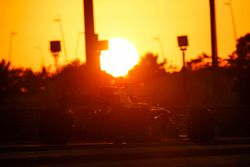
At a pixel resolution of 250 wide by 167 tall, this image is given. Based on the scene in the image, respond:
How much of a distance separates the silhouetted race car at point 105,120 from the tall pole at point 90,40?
2.80m

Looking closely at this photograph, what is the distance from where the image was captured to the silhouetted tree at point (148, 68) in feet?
424

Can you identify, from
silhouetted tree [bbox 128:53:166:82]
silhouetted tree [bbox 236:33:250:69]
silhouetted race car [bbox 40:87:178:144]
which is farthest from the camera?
silhouetted tree [bbox 128:53:166:82]

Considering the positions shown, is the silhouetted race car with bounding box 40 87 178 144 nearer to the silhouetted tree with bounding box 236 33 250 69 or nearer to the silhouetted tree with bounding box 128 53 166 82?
the silhouetted tree with bounding box 236 33 250 69

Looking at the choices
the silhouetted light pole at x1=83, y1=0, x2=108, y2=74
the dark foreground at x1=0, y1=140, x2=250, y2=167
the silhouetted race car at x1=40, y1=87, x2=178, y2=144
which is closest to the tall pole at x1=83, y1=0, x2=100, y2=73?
the silhouetted light pole at x1=83, y1=0, x2=108, y2=74

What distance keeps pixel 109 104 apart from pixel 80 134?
3.92 feet

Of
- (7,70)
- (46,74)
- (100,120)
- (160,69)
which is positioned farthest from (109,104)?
(160,69)

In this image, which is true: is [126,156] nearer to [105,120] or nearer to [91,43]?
[105,120]

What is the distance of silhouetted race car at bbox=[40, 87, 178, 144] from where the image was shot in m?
23.9

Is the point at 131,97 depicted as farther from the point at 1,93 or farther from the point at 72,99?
the point at 1,93

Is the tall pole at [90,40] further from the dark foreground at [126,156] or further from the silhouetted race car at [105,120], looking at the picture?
the dark foreground at [126,156]

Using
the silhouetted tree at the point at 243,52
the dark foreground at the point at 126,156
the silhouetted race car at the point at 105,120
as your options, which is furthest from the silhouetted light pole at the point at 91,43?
the silhouetted tree at the point at 243,52

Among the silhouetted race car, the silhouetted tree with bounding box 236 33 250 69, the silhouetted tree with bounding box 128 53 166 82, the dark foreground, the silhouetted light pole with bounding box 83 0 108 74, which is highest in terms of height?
the silhouetted tree with bounding box 128 53 166 82

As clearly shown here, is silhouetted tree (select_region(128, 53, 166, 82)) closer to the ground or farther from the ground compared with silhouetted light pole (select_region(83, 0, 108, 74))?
farther from the ground

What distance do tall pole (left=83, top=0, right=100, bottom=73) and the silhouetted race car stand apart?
2805mm
